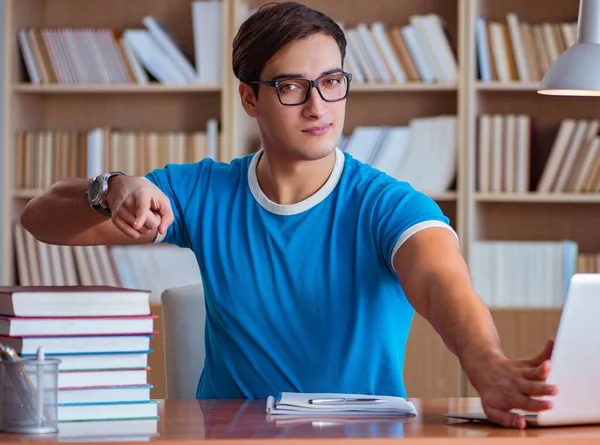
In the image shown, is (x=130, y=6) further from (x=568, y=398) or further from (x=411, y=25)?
(x=568, y=398)

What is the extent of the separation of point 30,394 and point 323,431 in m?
0.38

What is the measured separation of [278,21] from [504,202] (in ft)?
7.11

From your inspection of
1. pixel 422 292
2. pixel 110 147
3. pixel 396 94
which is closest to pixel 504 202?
pixel 396 94

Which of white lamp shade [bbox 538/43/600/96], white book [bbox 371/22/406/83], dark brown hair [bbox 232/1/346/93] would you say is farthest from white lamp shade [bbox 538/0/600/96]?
white book [bbox 371/22/406/83]

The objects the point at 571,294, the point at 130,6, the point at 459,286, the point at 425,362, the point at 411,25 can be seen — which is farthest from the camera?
the point at 130,6

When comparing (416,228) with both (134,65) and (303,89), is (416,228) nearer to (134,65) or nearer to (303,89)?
(303,89)

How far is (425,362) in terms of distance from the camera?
335cm

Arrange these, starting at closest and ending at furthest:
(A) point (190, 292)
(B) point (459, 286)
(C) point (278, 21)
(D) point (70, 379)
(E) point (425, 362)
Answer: (D) point (70, 379), (B) point (459, 286), (C) point (278, 21), (A) point (190, 292), (E) point (425, 362)

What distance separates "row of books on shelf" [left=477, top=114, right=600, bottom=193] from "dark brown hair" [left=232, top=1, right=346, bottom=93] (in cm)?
179

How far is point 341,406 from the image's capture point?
1488 mm

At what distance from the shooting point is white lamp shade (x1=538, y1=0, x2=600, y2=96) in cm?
232

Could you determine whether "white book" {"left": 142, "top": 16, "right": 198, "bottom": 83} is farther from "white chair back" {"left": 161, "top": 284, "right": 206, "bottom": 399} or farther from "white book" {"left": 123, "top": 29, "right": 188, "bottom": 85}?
"white chair back" {"left": 161, "top": 284, "right": 206, "bottom": 399}

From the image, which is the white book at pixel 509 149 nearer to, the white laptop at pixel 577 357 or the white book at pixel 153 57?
the white book at pixel 153 57

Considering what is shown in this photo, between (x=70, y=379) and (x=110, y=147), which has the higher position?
(x=110, y=147)
